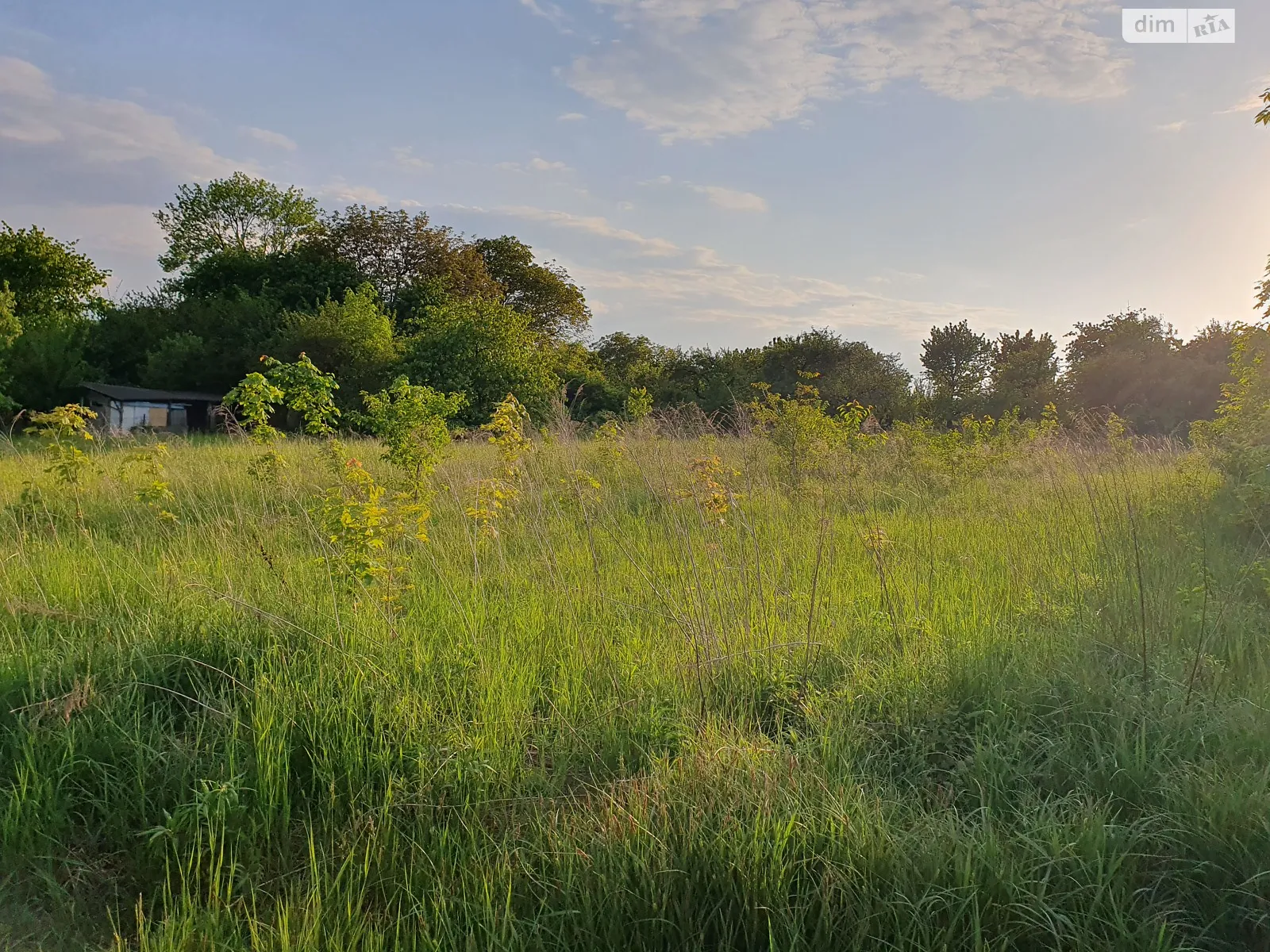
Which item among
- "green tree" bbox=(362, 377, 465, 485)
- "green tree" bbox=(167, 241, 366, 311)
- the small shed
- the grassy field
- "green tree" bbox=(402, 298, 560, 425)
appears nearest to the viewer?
the grassy field

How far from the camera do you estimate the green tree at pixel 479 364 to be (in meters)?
19.8

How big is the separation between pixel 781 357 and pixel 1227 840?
2792 centimetres

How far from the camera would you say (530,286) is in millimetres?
37625

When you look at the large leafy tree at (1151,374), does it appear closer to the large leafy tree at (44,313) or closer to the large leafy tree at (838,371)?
the large leafy tree at (838,371)

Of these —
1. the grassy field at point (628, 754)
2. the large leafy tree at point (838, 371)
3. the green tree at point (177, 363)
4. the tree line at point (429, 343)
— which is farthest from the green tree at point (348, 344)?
the grassy field at point (628, 754)

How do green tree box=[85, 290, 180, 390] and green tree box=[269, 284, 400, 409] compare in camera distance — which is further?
green tree box=[85, 290, 180, 390]

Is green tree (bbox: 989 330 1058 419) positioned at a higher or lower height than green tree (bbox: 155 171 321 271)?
lower

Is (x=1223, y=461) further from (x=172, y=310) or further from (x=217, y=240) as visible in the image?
(x=217, y=240)

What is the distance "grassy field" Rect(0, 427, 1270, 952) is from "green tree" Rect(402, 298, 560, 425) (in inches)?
608

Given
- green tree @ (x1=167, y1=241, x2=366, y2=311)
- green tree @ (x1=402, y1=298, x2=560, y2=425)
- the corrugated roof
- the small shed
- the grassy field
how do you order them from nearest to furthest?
1. the grassy field
2. green tree @ (x1=402, y1=298, x2=560, y2=425)
3. the small shed
4. the corrugated roof
5. green tree @ (x1=167, y1=241, x2=366, y2=311)

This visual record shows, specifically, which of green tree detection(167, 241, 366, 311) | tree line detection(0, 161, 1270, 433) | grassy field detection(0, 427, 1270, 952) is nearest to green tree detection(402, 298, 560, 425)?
tree line detection(0, 161, 1270, 433)

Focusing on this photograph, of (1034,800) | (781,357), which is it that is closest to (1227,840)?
(1034,800)

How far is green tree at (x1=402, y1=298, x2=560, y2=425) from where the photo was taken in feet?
64.8

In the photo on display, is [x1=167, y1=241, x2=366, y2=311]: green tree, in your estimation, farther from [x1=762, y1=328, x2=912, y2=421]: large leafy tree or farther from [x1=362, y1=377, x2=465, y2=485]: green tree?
[x1=362, y1=377, x2=465, y2=485]: green tree
